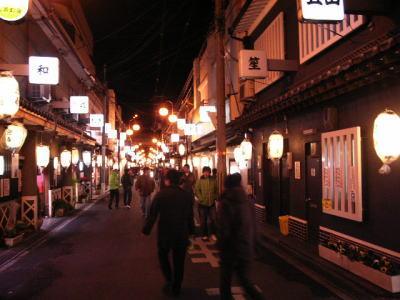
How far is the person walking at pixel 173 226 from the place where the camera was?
7633 millimetres

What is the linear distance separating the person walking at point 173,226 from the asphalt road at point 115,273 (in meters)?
0.47

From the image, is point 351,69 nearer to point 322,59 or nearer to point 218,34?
point 322,59

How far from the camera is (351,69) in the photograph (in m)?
8.58

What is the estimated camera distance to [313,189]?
41.3ft

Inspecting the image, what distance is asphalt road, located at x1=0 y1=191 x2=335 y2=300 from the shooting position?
802cm

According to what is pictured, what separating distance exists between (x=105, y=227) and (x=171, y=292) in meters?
9.98

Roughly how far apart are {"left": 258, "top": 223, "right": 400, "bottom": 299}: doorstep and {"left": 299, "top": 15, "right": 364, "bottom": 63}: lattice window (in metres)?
5.27

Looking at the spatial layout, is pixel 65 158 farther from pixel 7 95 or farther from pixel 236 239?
pixel 236 239

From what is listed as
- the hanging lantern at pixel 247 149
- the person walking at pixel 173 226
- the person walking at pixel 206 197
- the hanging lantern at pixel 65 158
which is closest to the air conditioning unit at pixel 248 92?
the hanging lantern at pixel 247 149

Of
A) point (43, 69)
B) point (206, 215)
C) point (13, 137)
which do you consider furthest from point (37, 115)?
point (206, 215)

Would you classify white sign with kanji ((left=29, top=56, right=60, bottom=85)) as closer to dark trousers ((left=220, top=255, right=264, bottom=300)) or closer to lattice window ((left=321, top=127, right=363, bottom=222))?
lattice window ((left=321, top=127, right=363, bottom=222))

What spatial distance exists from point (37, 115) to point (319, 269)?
34.8 ft

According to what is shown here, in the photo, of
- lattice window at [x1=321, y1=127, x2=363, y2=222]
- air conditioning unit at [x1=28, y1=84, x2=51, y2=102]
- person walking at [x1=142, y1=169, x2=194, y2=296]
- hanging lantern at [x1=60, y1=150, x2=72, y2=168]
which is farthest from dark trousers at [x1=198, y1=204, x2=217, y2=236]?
hanging lantern at [x1=60, y1=150, x2=72, y2=168]

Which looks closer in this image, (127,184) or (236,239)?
(236,239)
